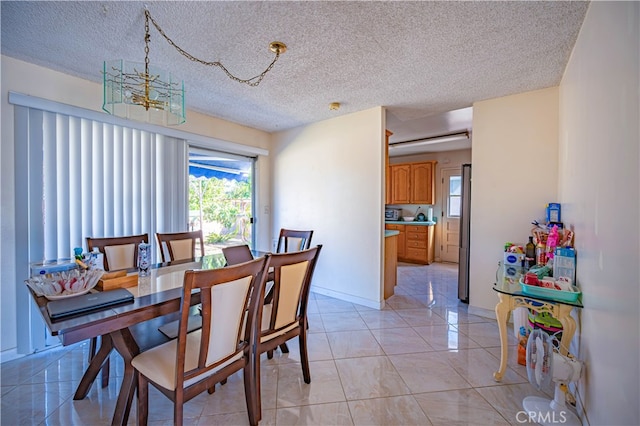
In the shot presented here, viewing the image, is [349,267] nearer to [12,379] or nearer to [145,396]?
[145,396]

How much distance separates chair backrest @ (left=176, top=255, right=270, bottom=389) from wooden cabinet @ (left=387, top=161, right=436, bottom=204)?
5.24 meters

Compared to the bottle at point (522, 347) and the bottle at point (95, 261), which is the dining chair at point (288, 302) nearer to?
the bottle at point (95, 261)

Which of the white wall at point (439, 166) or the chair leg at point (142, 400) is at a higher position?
the white wall at point (439, 166)

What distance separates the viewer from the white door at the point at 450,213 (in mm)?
5836

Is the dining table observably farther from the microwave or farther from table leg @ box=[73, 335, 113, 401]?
the microwave

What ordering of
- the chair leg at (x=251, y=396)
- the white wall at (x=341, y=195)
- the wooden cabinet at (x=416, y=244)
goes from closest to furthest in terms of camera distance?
the chair leg at (x=251, y=396) < the white wall at (x=341, y=195) < the wooden cabinet at (x=416, y=244)

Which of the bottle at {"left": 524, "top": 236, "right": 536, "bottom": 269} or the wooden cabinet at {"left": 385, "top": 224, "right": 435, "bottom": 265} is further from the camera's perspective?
the wooden cabinet at {"left": 385, "top": 224, "right": 435, "bottom": 265}

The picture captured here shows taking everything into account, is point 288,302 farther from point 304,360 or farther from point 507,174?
point 507,174

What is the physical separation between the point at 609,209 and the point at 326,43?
187cm

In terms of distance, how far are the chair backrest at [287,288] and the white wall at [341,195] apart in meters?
1.67

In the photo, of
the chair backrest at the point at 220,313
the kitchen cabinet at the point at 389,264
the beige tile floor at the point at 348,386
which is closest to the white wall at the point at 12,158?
the beige tile floor at the point at 348,386

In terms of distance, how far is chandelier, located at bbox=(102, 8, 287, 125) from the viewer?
1579 mm

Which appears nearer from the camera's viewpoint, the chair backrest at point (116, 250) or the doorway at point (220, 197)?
the chair backrest at point (116, 250)

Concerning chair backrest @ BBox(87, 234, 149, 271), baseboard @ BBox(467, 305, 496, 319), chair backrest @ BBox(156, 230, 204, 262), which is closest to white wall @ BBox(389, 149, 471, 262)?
baseboard @ BBox(467, 305, 496, 319)
